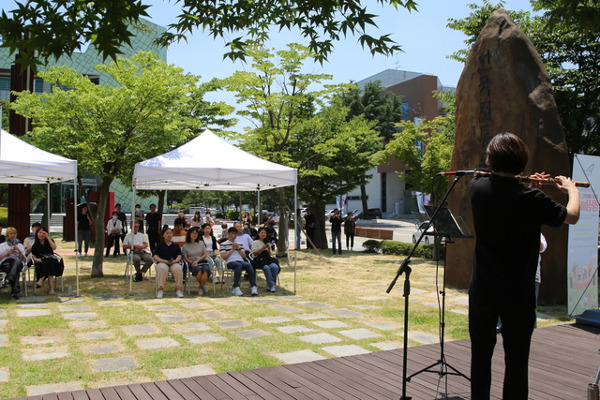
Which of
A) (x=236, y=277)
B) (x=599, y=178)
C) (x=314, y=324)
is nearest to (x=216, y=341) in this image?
(x=314, y=324)

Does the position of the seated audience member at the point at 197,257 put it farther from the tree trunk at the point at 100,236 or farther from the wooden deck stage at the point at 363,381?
the wooden deck stage at the point at 363,381

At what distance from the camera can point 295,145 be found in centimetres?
1884

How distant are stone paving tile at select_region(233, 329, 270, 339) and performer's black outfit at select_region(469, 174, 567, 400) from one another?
374cm

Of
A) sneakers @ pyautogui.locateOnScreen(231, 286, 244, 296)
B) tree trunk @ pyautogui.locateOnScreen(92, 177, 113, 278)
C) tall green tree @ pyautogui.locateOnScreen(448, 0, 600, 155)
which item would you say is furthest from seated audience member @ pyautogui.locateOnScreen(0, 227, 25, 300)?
tall green tree @ pyautogui.locateOnScreen(448, 0, 600, 155)

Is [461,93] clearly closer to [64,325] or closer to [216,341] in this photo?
[216,341]

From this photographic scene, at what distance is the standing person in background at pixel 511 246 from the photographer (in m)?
2.75

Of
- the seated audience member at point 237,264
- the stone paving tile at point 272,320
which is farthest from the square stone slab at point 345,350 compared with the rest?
the seated audience member at point 237,264

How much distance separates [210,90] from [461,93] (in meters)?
14.3

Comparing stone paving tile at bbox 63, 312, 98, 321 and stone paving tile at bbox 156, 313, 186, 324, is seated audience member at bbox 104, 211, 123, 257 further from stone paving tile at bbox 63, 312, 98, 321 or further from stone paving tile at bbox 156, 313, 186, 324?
stone paving tile at bbox 156, 313, 186, 324

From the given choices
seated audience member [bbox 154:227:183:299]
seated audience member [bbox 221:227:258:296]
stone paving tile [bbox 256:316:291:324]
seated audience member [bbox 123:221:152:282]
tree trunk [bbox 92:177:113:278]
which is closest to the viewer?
stone paving tile [bbox 256:316:291:324]

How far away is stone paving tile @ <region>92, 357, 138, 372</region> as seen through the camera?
479 centimetres

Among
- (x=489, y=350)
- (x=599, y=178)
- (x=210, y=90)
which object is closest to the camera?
(x=489, y=350)

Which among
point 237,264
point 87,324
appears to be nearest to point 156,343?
point 87,324

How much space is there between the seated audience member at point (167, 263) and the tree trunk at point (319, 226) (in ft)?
37.1
